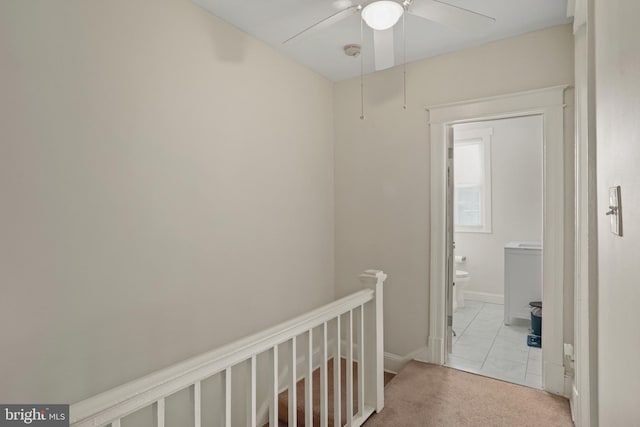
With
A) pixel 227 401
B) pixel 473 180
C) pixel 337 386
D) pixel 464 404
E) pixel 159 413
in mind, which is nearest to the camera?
pixel 159 413

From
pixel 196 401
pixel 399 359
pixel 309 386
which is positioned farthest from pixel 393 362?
pixel 196 401

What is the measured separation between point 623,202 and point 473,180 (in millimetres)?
4482

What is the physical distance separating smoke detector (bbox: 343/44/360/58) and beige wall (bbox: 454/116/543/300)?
8.88 feet

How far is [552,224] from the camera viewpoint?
2.42 m

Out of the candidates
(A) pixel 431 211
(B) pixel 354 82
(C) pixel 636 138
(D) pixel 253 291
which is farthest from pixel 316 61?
(C) pixel 636 138

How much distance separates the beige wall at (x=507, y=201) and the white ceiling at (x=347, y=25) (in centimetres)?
232

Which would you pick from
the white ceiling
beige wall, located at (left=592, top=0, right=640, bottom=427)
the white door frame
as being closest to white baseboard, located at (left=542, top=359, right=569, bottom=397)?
the white door frame

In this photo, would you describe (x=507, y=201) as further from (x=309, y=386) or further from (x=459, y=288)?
(x=309, y=386)

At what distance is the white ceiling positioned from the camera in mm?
2146

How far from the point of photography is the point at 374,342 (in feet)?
7.13

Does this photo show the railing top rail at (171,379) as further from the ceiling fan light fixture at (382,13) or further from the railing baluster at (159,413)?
the ceiling fan light fixture at (382,13)

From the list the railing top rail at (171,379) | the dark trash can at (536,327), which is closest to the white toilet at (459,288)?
the dark trash can at (536,327)

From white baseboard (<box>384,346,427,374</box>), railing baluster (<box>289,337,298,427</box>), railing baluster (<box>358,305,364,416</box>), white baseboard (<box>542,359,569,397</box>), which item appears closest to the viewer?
railing baluster (<box>289,337,298,427</box>)

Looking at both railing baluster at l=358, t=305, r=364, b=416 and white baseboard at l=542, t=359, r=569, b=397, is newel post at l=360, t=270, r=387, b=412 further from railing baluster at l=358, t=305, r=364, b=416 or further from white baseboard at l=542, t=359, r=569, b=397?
white baseboard at l=542, t=359, r=569, b=397
